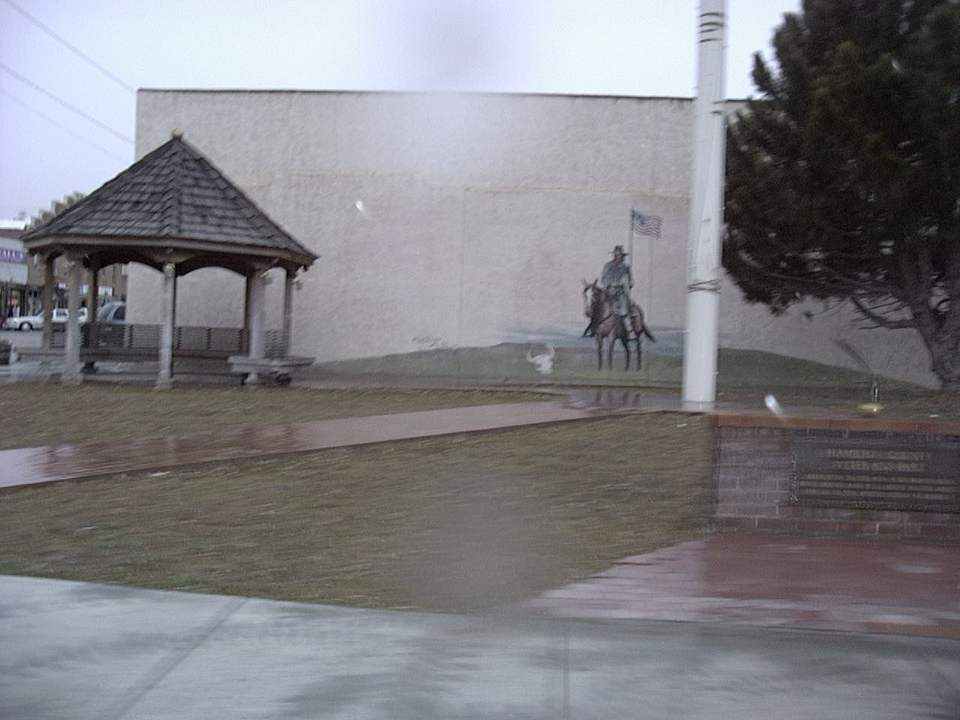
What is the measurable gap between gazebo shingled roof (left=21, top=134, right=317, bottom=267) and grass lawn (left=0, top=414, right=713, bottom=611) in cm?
995

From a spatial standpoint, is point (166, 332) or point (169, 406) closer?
point (169, 406)

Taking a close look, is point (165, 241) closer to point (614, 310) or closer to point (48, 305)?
point (48, 305)

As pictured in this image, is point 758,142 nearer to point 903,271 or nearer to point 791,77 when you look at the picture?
point 791,77

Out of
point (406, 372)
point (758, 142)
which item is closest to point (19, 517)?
point (758, 142)

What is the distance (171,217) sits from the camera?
19.6 meters

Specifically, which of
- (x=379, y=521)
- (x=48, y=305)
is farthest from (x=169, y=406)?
(x=379, y=521)

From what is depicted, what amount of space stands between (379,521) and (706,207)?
6199 millimetres

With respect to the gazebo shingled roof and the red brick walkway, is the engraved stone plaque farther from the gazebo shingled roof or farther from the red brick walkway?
the gazebo shingled roof

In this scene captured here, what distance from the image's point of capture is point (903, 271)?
1938cm

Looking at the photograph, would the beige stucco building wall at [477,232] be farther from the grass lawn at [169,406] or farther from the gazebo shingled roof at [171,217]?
the grass lawn at [169,406]

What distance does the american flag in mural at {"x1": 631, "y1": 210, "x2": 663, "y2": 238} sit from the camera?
27141mm

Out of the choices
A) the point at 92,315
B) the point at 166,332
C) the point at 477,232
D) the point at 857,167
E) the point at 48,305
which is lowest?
the point at 166,332

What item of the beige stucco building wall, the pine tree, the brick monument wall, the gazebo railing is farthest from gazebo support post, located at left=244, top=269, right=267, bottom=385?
the brick monument wall

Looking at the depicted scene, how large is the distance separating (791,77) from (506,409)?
30.8 ft
